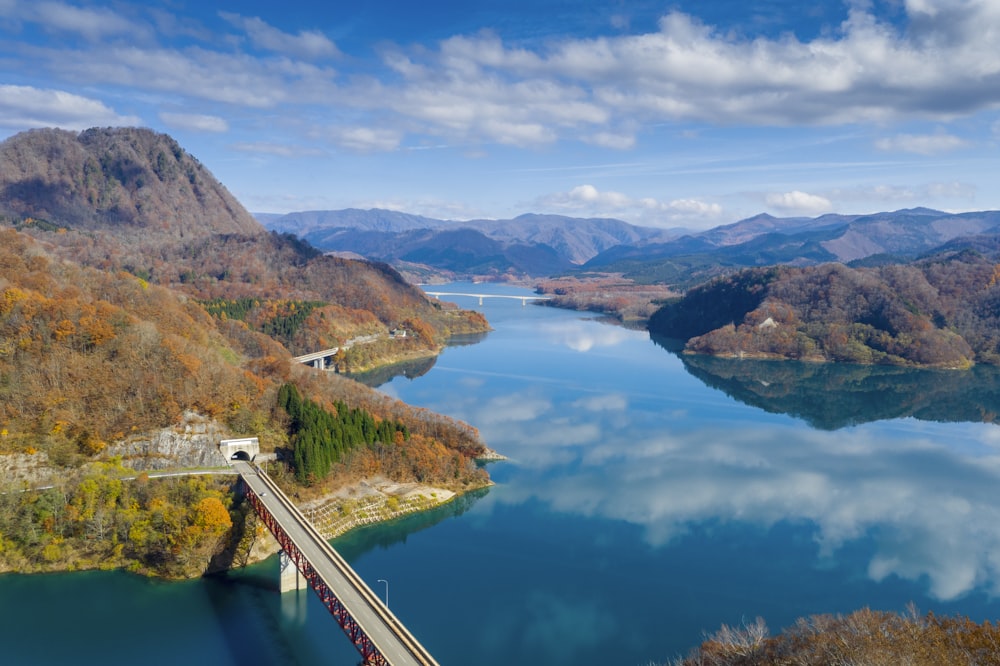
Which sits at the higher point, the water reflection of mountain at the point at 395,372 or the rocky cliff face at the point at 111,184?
the rocky cliff face at the point at 111,184

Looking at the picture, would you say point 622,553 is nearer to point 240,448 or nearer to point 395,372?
point 240,448

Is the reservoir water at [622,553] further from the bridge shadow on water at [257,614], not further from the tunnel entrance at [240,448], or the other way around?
the tunnel entrance at [240,448]

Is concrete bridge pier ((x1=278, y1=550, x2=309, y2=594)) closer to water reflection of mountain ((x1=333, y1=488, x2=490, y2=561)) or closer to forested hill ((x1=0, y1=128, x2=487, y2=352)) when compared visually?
water reflection of mountain ((x1=333, y1=488, x2=490, y2=561))

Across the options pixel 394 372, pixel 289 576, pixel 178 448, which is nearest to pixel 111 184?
pixel 394 372

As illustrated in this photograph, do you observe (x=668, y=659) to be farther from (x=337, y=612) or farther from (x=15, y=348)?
(x=15, y=348)

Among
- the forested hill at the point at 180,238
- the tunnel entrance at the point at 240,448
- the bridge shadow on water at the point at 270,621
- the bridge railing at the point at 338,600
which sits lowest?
the bridge shadow on water at the point at 270,621

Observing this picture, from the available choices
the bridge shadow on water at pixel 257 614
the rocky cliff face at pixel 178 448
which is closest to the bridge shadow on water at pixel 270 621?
the bridge shadow on water at pixel 257 614
